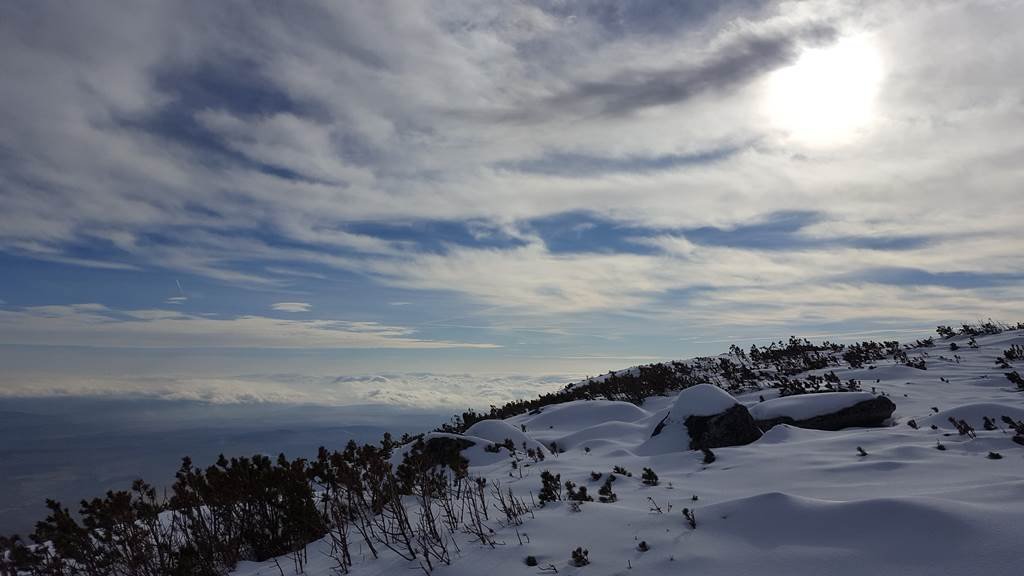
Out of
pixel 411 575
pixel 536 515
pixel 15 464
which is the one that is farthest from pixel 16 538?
pixel 15 464

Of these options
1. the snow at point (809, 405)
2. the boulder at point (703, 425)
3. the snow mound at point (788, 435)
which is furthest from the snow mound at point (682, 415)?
the snow at point (809, 405)

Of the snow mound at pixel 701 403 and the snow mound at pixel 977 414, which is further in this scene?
the snow mound at pixel 701 403

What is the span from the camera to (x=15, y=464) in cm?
18662

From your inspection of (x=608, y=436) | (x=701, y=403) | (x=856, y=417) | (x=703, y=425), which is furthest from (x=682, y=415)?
(x=856, y=417)

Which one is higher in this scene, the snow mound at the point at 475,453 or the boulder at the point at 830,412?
the boulder at the point at 830,412

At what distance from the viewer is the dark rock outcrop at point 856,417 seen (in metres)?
9.65

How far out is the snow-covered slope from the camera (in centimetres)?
342

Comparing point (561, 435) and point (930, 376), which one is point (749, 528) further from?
point (930, 376)

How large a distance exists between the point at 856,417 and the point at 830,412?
0.43m

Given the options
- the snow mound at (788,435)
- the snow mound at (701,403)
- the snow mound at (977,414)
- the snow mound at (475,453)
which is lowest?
the snow mound at (475,453)

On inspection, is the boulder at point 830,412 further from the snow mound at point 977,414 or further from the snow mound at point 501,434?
the snow mound at point 501,434

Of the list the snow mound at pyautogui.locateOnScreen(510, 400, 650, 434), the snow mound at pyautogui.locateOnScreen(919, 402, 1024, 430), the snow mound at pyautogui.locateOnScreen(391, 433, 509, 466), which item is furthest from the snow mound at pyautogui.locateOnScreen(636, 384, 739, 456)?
the snow mound at pyautogui.locateOnScreen(919, 402, 1024, 430)

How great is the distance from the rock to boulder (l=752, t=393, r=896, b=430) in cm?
114

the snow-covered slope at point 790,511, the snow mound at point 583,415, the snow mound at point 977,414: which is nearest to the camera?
the snow-covered slope at point 790,511
